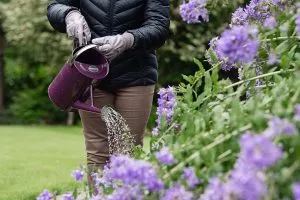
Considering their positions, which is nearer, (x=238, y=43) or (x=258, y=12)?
(x=238, y=43)

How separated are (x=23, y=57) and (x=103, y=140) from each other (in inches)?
672

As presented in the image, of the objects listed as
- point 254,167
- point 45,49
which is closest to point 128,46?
point 254,167

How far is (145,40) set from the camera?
11.5ft

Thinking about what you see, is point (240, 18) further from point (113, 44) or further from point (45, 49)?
point (45, 49)

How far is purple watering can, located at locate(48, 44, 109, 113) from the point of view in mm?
3379

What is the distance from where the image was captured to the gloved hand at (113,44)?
3.37 meters

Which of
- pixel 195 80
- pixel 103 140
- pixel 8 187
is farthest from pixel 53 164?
pixel 195 80

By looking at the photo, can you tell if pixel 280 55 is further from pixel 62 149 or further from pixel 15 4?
pixel 15 4

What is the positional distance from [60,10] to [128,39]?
0.44 m

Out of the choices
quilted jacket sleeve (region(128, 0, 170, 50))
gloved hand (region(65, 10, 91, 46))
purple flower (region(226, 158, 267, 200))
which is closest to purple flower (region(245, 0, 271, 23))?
quilted jacket sleeve (region(128, 0, 170, 50))

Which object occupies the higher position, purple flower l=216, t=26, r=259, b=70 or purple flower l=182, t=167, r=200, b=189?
purple flower l=216, t=26, r=259, b=70

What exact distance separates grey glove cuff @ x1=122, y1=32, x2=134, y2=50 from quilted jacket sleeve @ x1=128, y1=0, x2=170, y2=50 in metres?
0.02

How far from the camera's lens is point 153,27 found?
354cm

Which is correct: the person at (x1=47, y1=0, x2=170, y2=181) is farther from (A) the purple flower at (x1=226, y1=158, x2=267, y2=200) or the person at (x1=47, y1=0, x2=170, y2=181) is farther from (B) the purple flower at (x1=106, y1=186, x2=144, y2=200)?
(A) the purple flower at (x1=226, y1=158, x2=267, y2=200)
